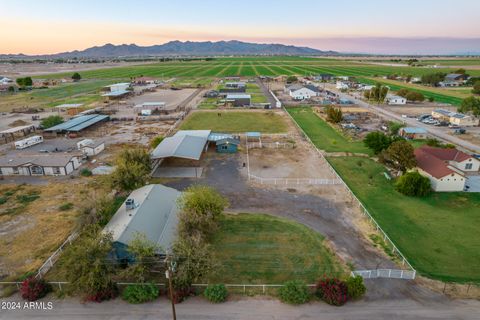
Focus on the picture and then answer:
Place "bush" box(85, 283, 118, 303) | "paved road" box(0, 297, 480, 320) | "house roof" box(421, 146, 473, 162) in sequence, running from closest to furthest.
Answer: "paved road" box(0, 297, 480, 320) < "bush" box(85, 283, 118, 303) < "house roof" box(421, 146, 473, 162)

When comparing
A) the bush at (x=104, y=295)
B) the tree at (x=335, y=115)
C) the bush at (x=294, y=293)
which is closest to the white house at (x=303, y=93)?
the tree at (x=335, y=115)

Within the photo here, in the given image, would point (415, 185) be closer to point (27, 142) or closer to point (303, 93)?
point (27, 142)

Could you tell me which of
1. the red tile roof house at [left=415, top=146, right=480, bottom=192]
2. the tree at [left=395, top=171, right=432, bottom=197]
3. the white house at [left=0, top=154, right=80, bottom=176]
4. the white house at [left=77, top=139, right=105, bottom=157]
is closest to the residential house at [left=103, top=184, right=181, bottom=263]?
the white house at [left=0, top=154, right=80, bottom=176]

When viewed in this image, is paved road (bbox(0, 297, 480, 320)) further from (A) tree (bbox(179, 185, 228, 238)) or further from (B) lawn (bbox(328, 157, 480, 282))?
(A) tree (bbox(179, 185, 228, 238))

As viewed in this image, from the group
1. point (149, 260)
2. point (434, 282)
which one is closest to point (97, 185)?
point (149, 260)

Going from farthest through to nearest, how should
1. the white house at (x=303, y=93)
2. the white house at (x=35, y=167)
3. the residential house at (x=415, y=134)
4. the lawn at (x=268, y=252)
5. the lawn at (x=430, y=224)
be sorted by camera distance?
the white house at (x=303, y=93) < the residential house at (x=415, y=134) < the white house at (x=35, y=167) < the lawn at (x=430, y=224) < the lawn at (x=268, y=252)

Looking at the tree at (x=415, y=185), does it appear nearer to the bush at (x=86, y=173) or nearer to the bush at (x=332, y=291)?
the bush at (x=332, y=291)

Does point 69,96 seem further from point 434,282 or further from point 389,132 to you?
point 434,282
